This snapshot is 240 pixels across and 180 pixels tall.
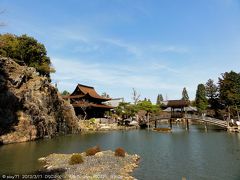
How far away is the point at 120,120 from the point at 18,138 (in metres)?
42.6

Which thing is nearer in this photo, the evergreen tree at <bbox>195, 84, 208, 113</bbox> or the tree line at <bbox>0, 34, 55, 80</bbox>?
the tree line at <bbox>0, 34, 55, 80</bbox>

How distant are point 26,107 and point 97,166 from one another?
83.9 ft

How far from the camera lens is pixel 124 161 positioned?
79.7 feet

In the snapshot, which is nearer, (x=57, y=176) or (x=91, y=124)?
(x=57, y=176)

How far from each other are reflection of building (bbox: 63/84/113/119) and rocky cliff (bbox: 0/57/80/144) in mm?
16081

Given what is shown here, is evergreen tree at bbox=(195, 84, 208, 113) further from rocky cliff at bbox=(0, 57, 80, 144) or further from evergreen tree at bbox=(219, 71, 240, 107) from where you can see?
rocky cliff at bbox=(0, 57, 80, 144)

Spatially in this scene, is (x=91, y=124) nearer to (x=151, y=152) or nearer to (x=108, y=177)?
(x=151, y=152)

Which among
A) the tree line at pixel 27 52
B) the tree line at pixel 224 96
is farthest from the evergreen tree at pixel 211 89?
the tree line at pixel 27 52

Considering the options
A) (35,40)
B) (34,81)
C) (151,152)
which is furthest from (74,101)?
(151,152)

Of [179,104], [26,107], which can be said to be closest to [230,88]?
[179,104]

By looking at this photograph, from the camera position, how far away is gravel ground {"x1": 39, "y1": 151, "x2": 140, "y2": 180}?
18.9 meters

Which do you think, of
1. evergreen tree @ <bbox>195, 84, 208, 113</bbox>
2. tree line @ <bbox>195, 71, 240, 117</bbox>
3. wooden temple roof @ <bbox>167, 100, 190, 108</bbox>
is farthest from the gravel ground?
evergreen tree @ <bbox>195, 84, 208, 113</bbox>

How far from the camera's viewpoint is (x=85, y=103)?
72.1 m

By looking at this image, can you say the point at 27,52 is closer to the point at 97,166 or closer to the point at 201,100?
the point at 97,166
